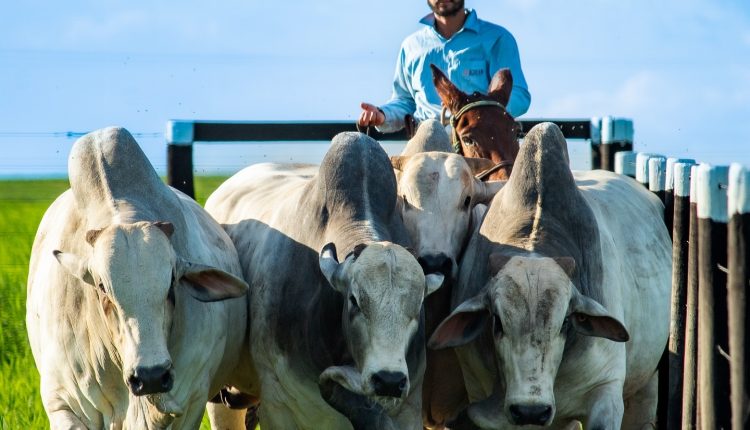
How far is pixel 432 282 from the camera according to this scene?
5.79 metres

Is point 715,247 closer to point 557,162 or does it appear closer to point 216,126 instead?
point 557,162

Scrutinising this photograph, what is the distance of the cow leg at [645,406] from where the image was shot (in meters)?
7.60

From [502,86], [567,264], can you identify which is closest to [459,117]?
[502,86]

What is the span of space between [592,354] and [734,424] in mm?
862

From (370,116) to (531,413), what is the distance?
9.46 feet

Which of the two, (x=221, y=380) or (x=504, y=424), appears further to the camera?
(x=221, y=380)

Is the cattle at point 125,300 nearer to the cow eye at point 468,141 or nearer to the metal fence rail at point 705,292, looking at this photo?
the cow eye at point 468,141

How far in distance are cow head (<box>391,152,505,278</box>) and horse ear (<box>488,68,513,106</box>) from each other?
85cm

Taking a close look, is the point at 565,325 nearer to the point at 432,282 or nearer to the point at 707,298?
the point at 432,282

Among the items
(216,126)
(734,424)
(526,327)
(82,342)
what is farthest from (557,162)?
(216,126)

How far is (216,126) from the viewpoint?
9148mm

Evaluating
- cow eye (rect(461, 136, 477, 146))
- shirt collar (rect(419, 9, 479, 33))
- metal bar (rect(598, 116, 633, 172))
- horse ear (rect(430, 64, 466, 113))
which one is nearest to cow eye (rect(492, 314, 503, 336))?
cow eye (rect(461, 136, 477, 146))

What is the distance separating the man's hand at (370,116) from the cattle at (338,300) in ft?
4.21

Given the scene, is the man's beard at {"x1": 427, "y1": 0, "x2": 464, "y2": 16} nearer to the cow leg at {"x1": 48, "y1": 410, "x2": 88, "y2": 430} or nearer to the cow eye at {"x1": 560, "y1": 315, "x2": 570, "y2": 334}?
the cow eye at {"x1": 560, "y1": 315, "x2": 570, "y2": 334}
